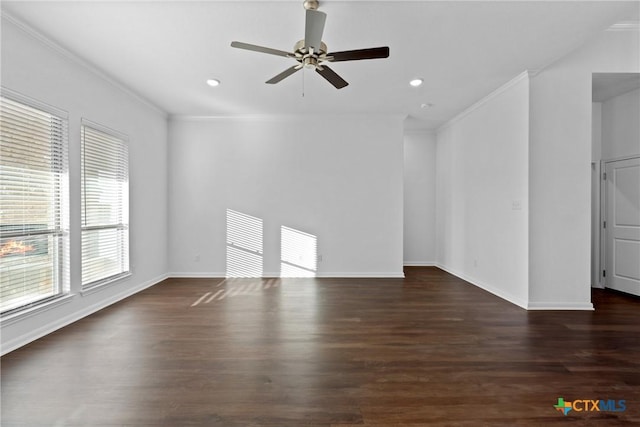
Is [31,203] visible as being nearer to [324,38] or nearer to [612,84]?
[324,38]

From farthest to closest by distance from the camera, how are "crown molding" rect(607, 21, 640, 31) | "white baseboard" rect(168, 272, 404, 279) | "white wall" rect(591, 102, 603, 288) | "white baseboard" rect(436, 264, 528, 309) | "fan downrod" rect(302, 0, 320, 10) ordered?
"white baseboard" rect(168, 272, 404, 279) → "white wall" rect(591, 102, 603, 288) → "white baseboard" rect(436, 264, 528, 309) → "crown molding" rect(607, 21, 640, 31) → "fan downrod" rect(302, 0, 320, 10)

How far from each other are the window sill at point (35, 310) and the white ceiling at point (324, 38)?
8.52 ft

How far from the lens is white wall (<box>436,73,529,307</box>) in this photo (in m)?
3.86

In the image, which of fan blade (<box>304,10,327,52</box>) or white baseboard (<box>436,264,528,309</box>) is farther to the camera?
white baseboard (<box>436,264,528,309</box>)

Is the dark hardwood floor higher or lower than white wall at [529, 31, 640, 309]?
lower

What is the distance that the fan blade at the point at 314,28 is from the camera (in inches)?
82.8

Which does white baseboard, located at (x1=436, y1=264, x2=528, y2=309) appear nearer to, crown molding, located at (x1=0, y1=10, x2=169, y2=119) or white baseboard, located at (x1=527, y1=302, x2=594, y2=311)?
white baseboard, located at (x1=527, y1=302, x2=594, y2=311)

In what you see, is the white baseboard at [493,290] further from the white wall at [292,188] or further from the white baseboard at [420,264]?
the white wall at [292,188]

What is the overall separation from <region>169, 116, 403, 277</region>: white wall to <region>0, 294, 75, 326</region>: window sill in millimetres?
2356

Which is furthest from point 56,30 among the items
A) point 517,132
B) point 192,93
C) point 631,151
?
point 631,151

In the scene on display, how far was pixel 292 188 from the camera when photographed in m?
5.52

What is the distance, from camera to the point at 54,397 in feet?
6.44

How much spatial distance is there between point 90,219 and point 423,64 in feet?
14.4

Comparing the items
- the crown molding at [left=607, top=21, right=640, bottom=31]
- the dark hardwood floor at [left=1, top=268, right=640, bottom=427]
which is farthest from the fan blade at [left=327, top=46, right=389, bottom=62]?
the crown molding at [left=607, top=21, right=640, bottom=31]
